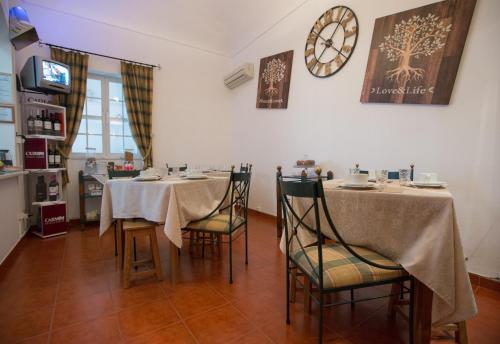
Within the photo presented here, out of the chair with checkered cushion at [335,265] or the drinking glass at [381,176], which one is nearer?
the chair with checkered cushion at [335,265]

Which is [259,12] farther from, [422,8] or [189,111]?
[422,8]

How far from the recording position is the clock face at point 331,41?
9.38ft

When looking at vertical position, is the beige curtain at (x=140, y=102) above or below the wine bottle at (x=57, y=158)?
above

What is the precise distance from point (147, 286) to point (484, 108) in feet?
9.80

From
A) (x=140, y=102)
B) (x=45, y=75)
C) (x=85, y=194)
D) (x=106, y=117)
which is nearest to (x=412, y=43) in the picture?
(x=140, y=102)

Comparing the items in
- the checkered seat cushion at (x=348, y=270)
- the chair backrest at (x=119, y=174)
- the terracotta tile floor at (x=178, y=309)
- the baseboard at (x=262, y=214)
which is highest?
the chair backrest at (x=119, y=174)

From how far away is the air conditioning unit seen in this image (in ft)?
14.2

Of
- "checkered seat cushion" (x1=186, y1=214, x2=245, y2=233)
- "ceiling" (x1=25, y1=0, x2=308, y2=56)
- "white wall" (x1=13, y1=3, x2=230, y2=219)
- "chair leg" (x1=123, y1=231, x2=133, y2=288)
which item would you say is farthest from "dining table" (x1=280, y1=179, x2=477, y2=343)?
"white wall" (x1=13, y1=3, x2=230, y2=219)

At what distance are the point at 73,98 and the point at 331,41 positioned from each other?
355 cm

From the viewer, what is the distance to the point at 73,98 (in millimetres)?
3457

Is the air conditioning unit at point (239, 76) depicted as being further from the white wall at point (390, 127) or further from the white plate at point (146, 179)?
the white plate at point (146, 179)

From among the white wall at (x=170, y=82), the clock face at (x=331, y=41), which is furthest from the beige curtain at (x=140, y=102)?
the clock face at (x=331, y=41)

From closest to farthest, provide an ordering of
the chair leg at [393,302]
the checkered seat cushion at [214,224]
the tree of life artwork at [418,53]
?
1. the chair leg at [393,302]
2. the checkered seat cushion at [214,224]
3. the tree of life artwork at [418,53]

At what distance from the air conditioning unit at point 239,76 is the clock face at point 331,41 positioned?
48.4 inches
